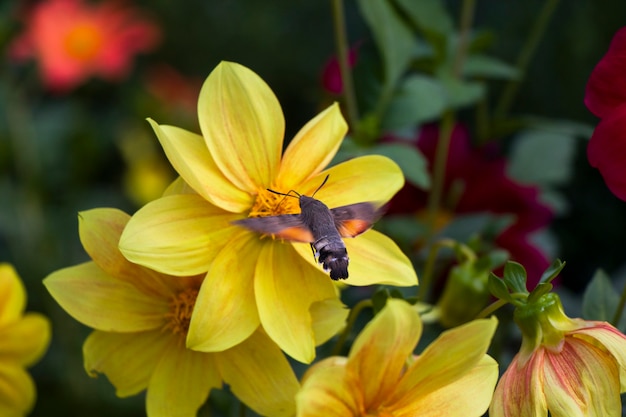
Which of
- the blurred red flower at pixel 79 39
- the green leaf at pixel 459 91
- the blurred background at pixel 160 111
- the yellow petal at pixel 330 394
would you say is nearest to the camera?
the yellow petal at pixel 330 394

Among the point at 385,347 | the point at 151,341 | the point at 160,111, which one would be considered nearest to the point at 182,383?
the point at 151,341

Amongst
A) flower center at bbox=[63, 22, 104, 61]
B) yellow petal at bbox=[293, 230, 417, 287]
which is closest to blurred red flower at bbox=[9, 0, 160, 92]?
flower center at bbox=[63, 22, 104, 61]

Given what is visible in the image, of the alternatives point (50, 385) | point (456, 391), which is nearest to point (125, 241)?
point (456, 391)

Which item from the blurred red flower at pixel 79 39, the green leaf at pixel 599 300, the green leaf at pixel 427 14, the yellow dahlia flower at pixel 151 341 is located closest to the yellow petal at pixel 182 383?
the yellow dahlia flower at pixel 151 341

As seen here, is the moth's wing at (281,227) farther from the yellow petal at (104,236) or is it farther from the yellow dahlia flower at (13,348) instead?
the yellow dahlia flower at (13,348)

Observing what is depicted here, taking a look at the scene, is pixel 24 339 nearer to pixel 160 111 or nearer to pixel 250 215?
pixel 250 215

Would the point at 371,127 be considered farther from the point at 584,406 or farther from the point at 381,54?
the point at 584,406
